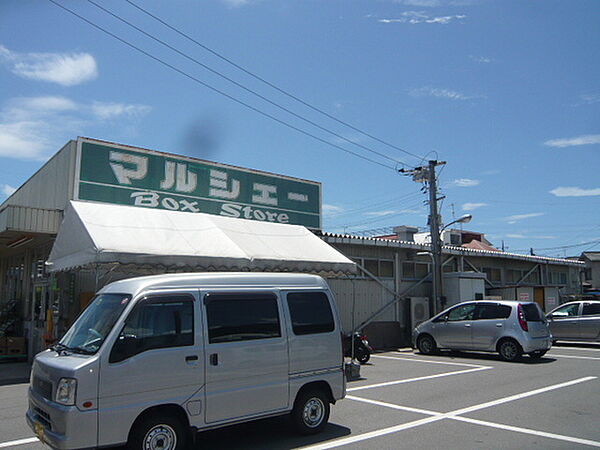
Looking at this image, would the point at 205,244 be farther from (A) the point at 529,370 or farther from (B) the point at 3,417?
(A) the point at 529,370

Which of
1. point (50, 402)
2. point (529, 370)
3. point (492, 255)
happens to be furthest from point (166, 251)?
point (492, 255)

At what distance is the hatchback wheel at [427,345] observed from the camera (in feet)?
53.7

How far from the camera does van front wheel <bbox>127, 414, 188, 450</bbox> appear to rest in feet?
17.9

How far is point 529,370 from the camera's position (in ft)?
42.1

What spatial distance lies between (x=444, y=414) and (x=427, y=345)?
8628mm

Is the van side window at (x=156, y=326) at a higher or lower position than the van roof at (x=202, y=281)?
lower

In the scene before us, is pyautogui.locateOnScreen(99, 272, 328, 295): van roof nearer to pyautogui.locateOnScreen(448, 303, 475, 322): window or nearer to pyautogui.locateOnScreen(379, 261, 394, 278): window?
pyautogui.locateOnScreen(448, 303, 475, 322): window

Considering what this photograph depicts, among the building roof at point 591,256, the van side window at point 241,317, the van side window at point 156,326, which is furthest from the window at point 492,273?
the building roof at point 591,256

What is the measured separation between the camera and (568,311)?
63.8ft

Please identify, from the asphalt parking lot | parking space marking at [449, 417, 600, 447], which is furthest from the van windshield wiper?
parking space marking at [449, 417, 600, 447]

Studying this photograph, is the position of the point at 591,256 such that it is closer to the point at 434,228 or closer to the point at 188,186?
the point at 434,228

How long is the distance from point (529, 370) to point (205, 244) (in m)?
8.57

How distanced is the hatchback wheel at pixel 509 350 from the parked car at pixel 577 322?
5.97 metres

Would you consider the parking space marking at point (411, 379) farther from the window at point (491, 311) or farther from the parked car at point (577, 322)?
the parked car at point (577, 322)
